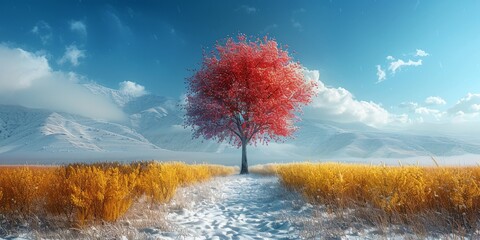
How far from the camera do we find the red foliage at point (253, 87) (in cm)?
2344

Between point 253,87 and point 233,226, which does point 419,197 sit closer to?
point 233,226

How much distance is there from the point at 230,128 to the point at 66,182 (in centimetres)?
2127

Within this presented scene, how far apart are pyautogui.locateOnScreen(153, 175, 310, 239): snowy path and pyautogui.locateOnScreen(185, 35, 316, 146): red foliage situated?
44.7ft

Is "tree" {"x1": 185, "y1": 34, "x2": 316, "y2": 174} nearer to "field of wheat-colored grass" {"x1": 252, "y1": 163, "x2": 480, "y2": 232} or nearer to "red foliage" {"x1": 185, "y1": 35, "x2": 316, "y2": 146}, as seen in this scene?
"red foliage" {"x1": 185, "y1": 35, "x2": 316, "y2": 146}

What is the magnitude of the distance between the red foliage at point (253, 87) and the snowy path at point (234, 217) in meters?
13.6

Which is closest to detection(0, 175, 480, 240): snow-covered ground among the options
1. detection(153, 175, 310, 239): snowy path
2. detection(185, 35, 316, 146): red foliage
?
detection(153, 175, 310, 239): snowy path

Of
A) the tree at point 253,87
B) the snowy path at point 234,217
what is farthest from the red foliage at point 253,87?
the snowy path at point 234,217

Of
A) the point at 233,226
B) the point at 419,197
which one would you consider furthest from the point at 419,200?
the point at 233,226

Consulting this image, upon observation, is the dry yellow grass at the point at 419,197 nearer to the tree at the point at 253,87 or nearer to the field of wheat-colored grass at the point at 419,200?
the field of wheat-colored grass at the point at 419,200

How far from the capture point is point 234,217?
723 cm

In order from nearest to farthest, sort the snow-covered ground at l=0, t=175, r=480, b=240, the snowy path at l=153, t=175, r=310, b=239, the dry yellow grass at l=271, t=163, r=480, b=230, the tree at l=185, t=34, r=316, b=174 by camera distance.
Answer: the snow-covered ground at l=0, t=175, r=480, b=240 < the dry yellow grass at l=271, t=163, r=480, b=230 < the snowy path at l=153, t=175, r=310, b=239 < the tree at l=185, t=34, r=316, b=174

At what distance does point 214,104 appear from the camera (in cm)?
2339

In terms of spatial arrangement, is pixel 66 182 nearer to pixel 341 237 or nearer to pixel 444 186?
pixel 341 237

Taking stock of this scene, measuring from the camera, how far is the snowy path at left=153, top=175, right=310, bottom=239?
550 cm
